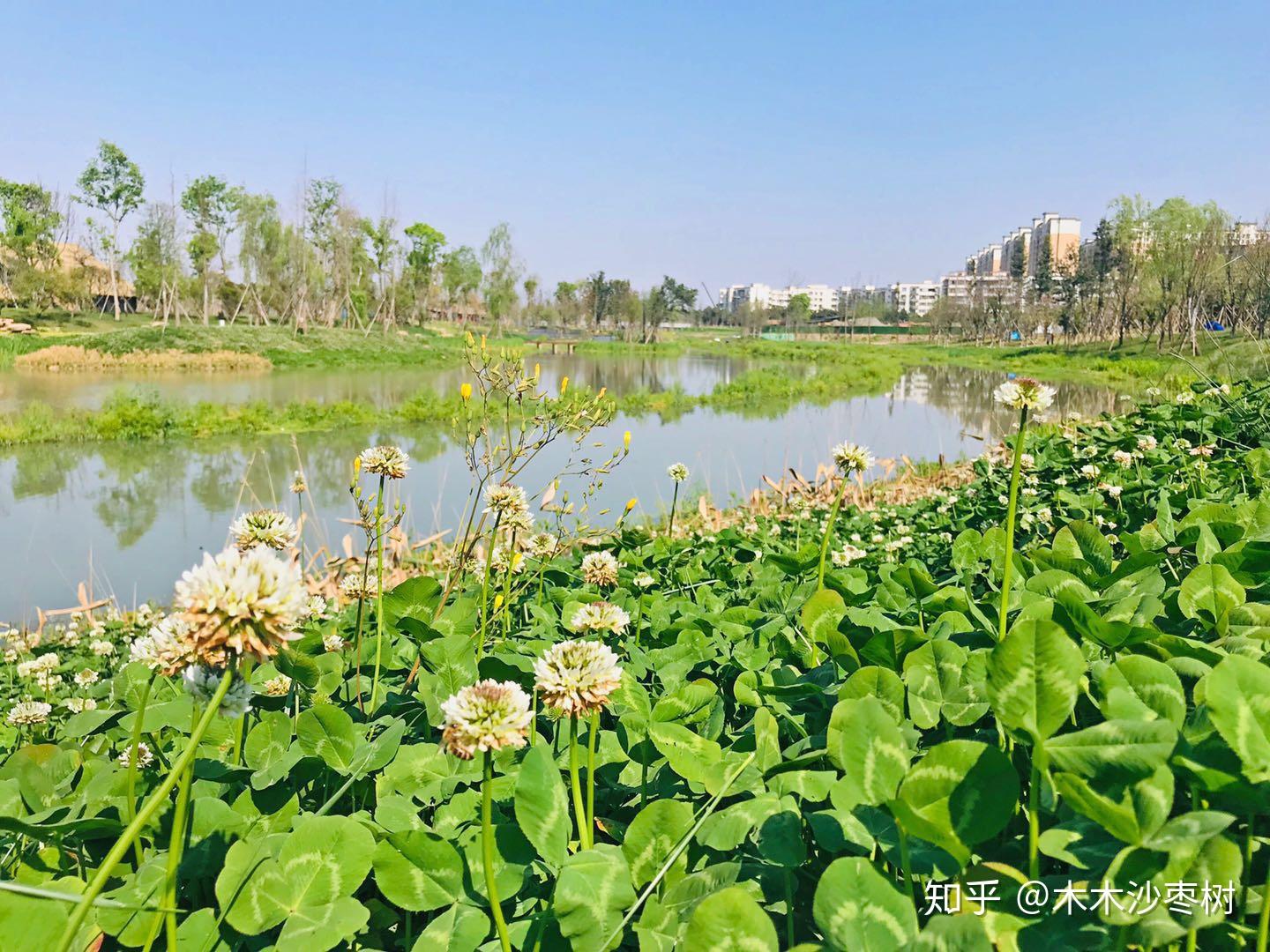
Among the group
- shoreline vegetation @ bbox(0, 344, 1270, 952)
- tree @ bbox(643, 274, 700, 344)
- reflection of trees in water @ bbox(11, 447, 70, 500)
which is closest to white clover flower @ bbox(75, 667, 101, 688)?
shoreline vegetation @ bbox(0, 344, 1270, 952)

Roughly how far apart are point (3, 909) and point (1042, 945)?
858mm

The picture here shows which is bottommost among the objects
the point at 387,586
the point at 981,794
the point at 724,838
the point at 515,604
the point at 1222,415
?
the point at 387,586

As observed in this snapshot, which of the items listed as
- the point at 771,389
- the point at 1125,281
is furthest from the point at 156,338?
the point at 1125,281

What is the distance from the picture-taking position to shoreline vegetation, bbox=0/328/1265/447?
11359 mm

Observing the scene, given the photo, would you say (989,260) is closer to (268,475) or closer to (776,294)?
(776,294)

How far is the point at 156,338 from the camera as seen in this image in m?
27.2

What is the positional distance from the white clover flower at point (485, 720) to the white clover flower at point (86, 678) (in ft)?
8.45

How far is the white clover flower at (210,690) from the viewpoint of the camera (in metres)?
0.79

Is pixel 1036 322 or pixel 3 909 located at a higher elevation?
pixel 1036 322

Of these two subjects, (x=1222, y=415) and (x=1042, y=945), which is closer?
(x=1042, y=945)

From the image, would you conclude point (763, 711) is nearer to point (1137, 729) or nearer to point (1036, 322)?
Result: point (1137, 729)

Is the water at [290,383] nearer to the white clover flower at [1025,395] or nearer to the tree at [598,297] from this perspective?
Result: the white clover flower at [1025,395]

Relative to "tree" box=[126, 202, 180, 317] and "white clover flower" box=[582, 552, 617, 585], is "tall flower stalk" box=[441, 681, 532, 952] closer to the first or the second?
"white clover flower" box=[582, 552, 617, 585]

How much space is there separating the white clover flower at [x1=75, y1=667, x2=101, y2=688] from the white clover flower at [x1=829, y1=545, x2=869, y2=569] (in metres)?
2.43
